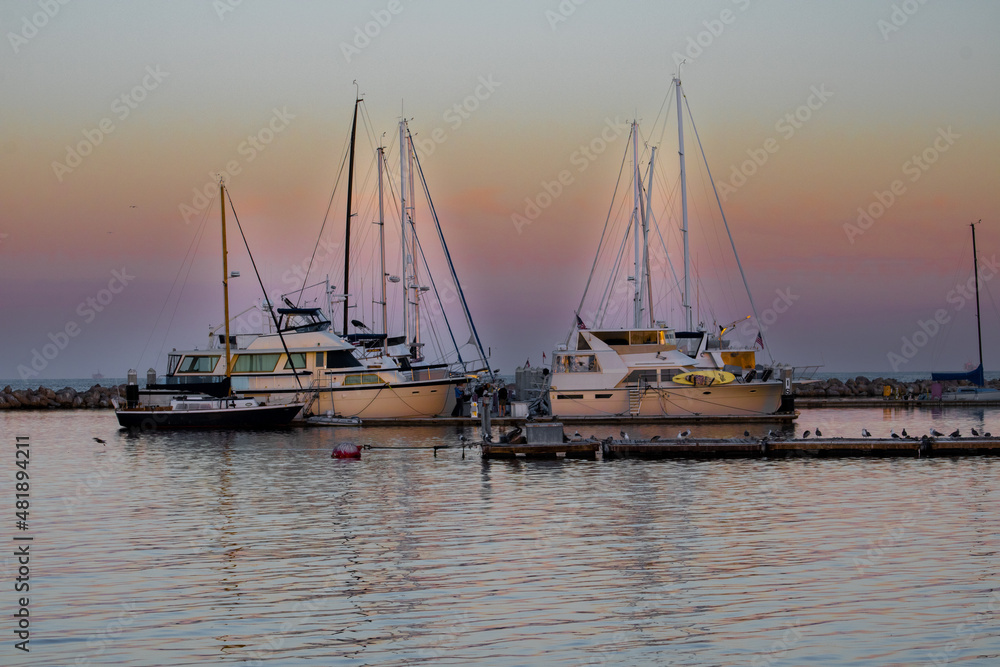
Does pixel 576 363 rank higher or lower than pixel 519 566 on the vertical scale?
higher

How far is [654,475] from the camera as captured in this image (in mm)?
27609

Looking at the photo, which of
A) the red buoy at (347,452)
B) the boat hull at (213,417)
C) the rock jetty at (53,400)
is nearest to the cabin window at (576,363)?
the boat hull at (213,417)

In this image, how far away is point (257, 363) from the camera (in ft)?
162

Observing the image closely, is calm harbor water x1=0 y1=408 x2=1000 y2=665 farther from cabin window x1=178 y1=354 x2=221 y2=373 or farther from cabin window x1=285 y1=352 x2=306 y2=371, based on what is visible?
cabin window x1=178 y1=354 x2=221 y2=373

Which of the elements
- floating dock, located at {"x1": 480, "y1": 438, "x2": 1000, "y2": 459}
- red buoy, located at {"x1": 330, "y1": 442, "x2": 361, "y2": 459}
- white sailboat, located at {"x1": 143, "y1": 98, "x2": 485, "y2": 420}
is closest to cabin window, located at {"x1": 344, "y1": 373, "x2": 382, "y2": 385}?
white sailboat, located at {"x1": 143, "y1": 98, "x2": 485, "y2": 420}

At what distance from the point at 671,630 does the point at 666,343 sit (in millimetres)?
36228

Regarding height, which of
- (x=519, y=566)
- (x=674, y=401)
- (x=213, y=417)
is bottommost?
(x=519, y=566)

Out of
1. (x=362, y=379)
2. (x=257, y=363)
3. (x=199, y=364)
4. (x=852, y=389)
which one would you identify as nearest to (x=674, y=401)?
(x=362, y=379)

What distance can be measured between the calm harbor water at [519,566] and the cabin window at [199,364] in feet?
66.8

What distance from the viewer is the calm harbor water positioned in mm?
11602

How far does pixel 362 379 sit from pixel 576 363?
10.3 metres

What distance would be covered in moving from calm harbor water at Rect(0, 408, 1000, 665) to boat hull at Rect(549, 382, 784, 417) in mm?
16868

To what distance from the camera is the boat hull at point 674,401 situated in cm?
4634

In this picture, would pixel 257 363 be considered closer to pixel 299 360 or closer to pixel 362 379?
pixel 299 360
